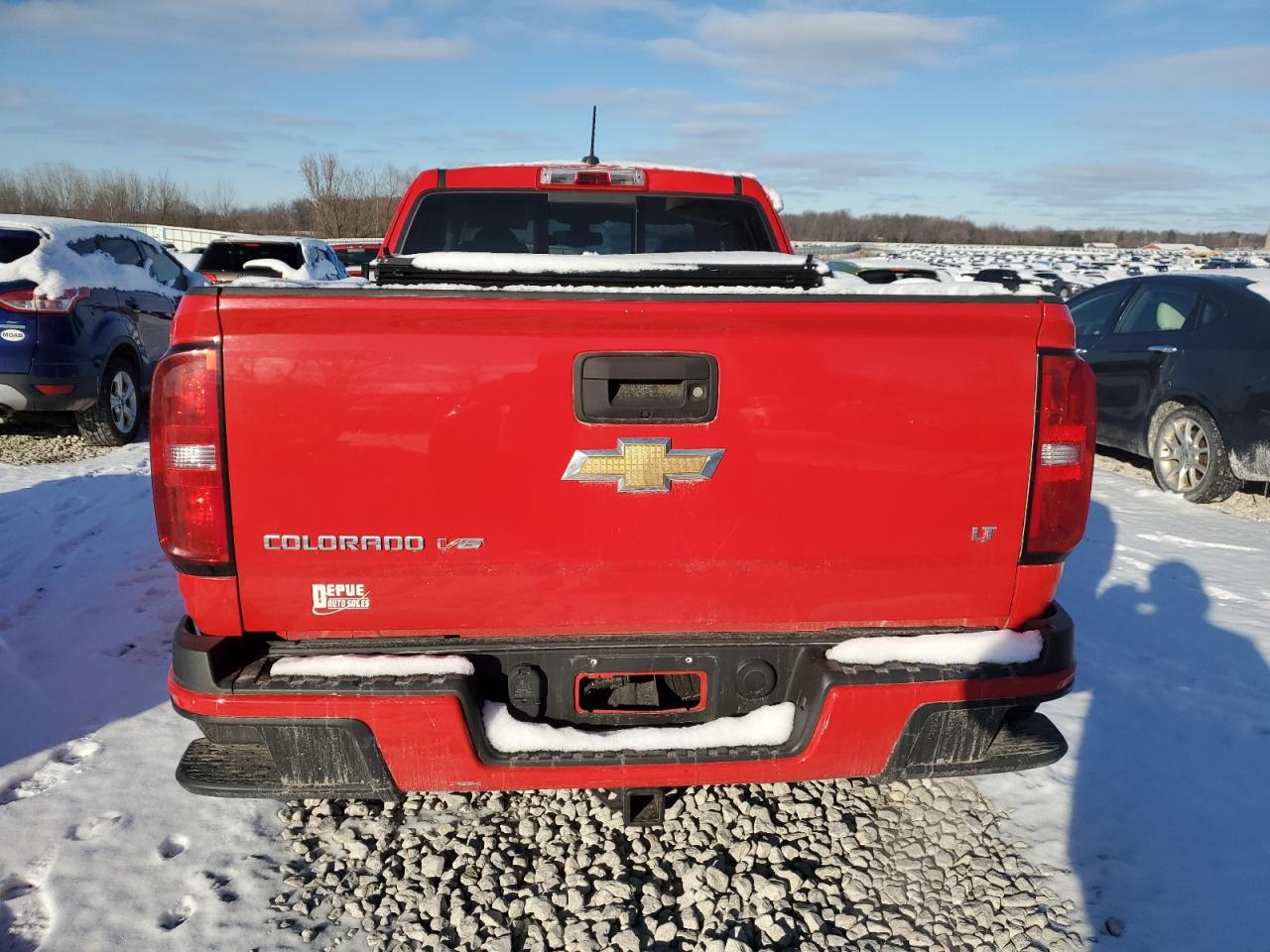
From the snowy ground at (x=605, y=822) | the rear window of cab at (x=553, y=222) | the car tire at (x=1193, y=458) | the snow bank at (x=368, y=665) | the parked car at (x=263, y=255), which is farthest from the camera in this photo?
the parked car at (x=263, y=255)

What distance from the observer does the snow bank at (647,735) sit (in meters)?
2.24

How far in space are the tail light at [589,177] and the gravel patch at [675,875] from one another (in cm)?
259

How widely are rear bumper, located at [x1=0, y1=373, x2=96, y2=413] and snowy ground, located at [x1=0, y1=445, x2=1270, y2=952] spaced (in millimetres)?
2335

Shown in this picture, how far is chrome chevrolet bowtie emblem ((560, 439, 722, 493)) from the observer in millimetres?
2129

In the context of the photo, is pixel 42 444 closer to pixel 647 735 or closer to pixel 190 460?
pixel 190 460

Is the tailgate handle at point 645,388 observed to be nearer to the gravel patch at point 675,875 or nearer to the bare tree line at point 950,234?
the gravel patch at point 675,875

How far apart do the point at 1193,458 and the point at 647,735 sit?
250 inches

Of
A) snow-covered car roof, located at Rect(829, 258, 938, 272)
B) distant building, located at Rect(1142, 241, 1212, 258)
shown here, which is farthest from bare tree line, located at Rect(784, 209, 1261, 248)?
snow-covered car roof, located at Rect(829, 258, 938, 272)

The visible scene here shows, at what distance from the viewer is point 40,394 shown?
6.82 meters

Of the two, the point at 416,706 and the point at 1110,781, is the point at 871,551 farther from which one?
the point at 1110,781

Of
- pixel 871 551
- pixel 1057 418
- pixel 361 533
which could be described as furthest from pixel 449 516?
pixel 1057 418

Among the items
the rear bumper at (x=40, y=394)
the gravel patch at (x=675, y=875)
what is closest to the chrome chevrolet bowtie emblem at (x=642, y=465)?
the gravel patch at (x=675, y=875)

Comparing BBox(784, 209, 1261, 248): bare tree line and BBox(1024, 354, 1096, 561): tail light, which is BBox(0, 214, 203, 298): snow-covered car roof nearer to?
BBox(1024, 354, 1096, 561): tail light

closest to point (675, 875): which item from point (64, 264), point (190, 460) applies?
point (190, 460)
